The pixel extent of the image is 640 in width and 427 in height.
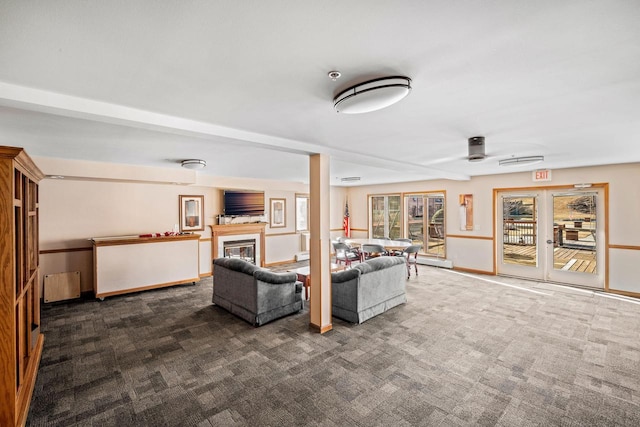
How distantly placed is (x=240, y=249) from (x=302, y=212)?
7.87 ft

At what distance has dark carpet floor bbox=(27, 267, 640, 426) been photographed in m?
2.32

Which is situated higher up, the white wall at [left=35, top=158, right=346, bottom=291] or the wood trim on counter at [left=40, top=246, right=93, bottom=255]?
the white wall at [left=35, top=158, right=346, bottom=291]

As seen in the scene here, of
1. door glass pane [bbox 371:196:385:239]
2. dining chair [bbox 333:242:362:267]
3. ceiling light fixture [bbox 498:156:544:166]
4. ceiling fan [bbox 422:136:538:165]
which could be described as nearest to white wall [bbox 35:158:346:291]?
dining chair [bbox 333:242:362:267]

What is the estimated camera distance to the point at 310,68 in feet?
5.70

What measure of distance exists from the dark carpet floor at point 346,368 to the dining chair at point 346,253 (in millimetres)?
2423

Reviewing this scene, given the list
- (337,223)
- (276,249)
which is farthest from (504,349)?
(337,223)

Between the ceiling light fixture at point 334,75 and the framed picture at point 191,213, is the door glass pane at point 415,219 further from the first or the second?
the ceiling light fixture at point 334,75

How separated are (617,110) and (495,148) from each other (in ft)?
5.04

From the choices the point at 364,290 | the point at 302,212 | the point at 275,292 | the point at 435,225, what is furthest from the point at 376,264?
the point at 302,212

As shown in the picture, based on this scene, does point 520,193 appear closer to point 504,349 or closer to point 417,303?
point 417,303

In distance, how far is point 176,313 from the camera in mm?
4531

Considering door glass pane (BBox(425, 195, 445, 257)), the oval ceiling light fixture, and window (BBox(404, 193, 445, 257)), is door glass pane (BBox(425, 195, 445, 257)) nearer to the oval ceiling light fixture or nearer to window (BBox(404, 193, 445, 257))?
window (BBox(404, 193, 445, 257))

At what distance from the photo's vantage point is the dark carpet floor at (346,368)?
2318 millimetres

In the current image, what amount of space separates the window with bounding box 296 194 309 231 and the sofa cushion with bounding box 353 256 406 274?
4724 mm
